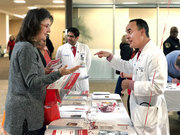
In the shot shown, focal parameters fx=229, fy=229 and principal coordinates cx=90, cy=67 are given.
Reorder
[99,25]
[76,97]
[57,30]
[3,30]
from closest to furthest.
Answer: [76,97] → [99,25] → [57,30] → [3,30]

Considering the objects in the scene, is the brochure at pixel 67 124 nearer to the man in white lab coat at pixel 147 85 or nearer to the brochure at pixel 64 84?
the brochure at pixel 64 84

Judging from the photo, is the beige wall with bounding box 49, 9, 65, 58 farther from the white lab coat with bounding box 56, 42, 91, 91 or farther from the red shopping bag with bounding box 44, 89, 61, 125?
the red shopping bag with bounding box 44, 89, 61, 125

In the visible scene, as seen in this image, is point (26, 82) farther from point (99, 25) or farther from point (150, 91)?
point (99, 25)

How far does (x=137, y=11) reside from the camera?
7.80 meters

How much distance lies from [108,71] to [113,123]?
20.1 ft

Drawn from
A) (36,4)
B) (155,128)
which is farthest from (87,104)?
(36,4)

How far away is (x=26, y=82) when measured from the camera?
55.9 inches

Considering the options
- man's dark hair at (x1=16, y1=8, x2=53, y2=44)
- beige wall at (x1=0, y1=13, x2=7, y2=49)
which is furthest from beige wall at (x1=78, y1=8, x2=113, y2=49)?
beige wall at (x1=0, y1=13, x2=7, y2=49)

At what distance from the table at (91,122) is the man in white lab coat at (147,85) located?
0.44ft

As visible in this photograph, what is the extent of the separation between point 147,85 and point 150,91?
0.05m

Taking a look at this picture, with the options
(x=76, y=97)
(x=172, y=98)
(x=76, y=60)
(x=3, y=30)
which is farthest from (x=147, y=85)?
(x=3, y=30)

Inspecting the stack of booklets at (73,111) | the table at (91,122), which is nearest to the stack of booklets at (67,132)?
the table at (91,122)

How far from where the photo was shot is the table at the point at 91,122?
1581 millimetres

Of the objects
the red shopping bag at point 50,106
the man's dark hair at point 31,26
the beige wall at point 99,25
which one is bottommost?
the red shopping bag at point 50,106
